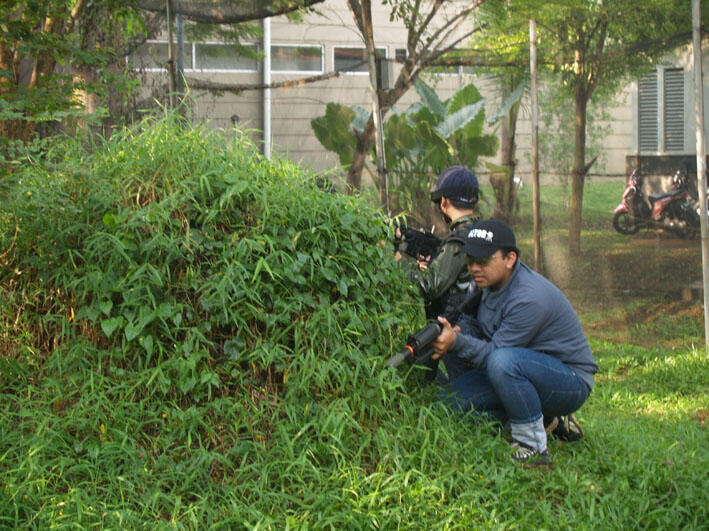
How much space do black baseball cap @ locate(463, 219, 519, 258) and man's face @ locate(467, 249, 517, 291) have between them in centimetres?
4

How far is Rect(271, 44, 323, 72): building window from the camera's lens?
9.78m

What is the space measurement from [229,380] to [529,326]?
62.5 inches

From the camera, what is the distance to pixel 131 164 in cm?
405

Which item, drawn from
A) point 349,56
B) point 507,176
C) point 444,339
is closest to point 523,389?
point 444,339

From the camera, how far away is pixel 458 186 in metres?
4.60

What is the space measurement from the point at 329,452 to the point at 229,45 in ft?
23.5

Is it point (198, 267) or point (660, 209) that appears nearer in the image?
point (198, 267)

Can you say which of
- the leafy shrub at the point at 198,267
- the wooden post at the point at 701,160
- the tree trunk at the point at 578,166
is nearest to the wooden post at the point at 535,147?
the tree trunk at the point at 578,166

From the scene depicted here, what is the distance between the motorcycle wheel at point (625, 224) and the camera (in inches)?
299

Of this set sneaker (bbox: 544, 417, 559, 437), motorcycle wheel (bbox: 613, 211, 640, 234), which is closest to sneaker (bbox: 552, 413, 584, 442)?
sneaker (bbox: 544, 417, 559, 437)

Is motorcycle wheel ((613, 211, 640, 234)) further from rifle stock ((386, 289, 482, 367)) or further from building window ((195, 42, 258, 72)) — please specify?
Result: building window ((195, 42, 258, 72))

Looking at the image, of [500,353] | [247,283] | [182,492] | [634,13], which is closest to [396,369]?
[500,353]

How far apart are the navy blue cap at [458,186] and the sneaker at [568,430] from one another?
1404 millimetres

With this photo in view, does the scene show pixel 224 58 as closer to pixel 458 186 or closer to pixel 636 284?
pixel 636 284
